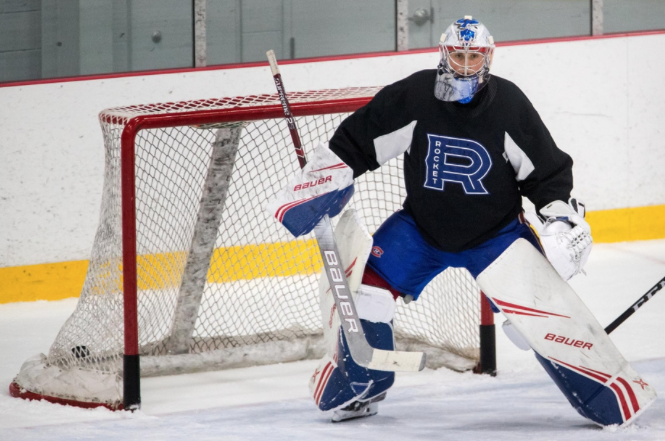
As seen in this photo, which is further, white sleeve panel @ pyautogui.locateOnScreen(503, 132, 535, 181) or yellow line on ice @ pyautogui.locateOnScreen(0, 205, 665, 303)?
yellow line on ice @ pyautogui.locateOnScreen(0, 205, 665, 303)

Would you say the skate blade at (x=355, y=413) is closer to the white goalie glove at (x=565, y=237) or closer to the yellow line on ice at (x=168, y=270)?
the white goalie glove at (x=565, y=237)

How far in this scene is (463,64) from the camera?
2.69m

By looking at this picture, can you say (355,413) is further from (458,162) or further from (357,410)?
(458,162)

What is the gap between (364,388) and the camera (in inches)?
115

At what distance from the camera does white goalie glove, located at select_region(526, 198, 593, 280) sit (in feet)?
8.64

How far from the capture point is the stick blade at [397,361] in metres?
2.74

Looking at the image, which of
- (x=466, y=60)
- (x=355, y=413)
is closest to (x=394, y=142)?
(x=466, y=60)

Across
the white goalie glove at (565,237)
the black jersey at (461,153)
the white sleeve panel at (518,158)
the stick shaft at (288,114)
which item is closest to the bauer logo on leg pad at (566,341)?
the white goalie glove at (565,237)

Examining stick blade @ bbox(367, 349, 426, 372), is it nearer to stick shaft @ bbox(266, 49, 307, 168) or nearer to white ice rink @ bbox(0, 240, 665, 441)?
white ice rink @ bbox(0, 240, 665, 441)

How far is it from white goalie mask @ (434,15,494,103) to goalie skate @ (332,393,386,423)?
35.5 inches

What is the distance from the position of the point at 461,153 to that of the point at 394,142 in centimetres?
19

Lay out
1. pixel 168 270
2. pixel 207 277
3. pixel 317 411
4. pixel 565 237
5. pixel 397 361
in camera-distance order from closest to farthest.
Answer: pixel 565 237 < pixel 397 361 < pixel 317 411 < pixel 168 270 < pixel 207 277

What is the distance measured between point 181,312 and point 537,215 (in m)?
1.34

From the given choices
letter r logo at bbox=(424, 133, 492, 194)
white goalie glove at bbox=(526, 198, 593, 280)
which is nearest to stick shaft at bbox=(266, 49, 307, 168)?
letter r logo at bbox=(424, 133, 492, 194)
